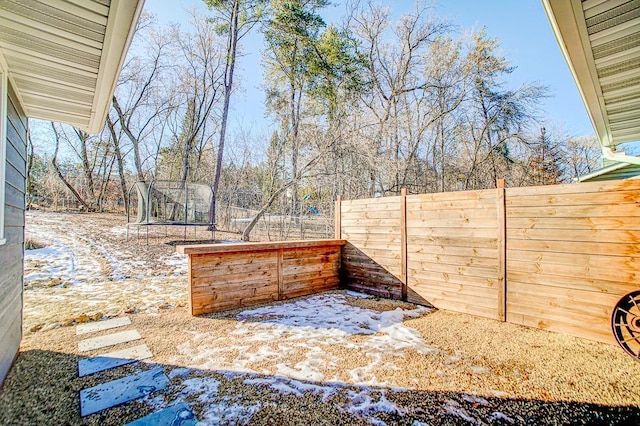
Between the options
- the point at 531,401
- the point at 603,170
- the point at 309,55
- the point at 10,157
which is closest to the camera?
the point at 531,401

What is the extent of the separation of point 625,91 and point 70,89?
14.1 feet

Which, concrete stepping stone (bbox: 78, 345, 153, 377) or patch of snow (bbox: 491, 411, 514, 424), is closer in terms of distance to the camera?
patch of snow (bbox: 491, 411, 514, 424)

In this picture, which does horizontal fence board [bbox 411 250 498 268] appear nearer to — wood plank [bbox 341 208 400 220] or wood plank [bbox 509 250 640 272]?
wood plank [bbox 509 250 640 272]

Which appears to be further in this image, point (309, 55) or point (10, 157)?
point (309, 55)

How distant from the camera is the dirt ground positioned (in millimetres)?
1779

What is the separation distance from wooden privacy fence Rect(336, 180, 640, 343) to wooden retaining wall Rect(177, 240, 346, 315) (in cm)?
74

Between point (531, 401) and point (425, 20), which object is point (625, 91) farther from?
point (425, 20)

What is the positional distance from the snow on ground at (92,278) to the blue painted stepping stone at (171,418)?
221 cm

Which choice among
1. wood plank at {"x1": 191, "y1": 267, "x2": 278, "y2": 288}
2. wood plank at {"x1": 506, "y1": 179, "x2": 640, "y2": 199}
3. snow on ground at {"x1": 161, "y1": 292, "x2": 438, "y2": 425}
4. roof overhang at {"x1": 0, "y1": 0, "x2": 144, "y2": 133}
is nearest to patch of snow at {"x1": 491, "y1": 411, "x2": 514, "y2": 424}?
snow on ground at {"x1": 161, "y1": 292, "x2": 438, "y2": 425}

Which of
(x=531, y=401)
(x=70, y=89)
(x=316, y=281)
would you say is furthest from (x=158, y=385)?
(x=316, y=281)

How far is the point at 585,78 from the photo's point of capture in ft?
7.27

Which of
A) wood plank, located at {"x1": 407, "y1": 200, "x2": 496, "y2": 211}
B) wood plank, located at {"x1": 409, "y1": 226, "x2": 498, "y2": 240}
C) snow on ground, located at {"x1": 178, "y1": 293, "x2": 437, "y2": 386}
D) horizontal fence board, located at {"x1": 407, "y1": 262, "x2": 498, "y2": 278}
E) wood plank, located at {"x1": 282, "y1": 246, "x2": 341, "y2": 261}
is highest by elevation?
wood plank, located at {"x1": 407, "y1": 200, "x2": 496, "y2": 211}

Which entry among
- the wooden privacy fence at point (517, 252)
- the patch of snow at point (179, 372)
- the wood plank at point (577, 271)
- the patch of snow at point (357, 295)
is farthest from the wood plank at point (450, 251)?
the patch of snow at point (179, 372)

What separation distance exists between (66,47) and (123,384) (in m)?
2.14
